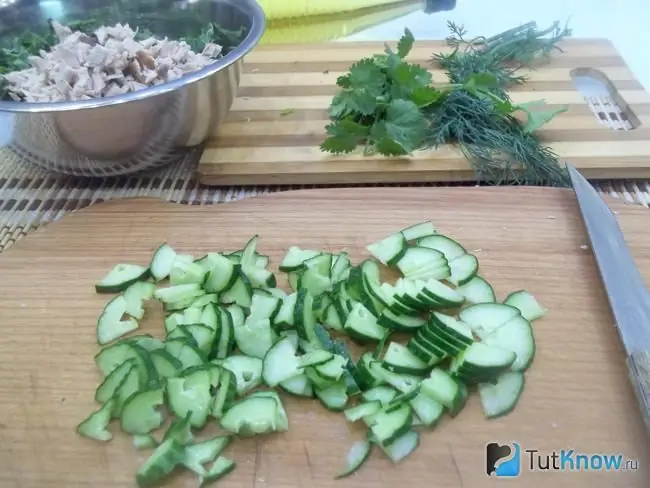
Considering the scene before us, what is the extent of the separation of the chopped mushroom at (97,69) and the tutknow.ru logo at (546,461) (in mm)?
1089

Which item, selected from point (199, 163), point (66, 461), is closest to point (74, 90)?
point (199, 163)

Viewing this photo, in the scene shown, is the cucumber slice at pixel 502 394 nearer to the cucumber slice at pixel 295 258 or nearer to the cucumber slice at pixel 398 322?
the cucumber slice at pixel 398 322

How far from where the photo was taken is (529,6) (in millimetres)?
2754

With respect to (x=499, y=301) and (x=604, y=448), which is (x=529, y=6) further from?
(x=604, y=448)

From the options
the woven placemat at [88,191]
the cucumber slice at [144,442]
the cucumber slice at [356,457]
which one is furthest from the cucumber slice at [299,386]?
the woven placemat at [88,191]

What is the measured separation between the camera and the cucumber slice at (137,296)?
1.23 m

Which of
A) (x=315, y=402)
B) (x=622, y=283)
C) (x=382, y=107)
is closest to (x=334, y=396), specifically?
(x=315, y=402)

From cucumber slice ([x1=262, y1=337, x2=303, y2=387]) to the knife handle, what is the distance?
53 centimetres

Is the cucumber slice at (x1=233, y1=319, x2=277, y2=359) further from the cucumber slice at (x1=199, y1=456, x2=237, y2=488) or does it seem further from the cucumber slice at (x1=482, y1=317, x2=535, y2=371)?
the cucumber slice at (x1=482, y1=317, x2=535, y2=371)

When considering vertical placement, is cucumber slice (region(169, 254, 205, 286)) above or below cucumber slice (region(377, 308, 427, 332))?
below

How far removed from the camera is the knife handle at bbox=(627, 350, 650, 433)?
1.01m

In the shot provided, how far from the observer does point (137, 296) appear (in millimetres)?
1247

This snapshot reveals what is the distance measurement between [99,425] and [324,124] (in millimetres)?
1006

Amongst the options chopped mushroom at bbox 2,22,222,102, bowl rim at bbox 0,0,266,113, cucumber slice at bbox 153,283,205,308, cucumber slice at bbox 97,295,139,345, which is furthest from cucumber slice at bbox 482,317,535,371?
chopped mushroom at bbox 2,22,222,102
